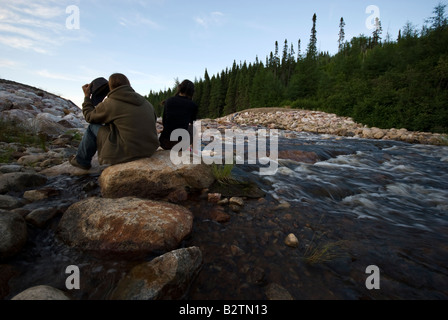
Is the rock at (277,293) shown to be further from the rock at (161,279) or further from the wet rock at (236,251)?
the rock at (161,279)

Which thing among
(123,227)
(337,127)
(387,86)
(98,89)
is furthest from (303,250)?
(387,86)

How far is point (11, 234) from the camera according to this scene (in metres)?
1.64

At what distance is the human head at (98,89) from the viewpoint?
315 cm

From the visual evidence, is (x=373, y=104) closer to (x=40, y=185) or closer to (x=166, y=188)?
(x=166, y=188)

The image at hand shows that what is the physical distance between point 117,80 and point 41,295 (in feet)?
8.42

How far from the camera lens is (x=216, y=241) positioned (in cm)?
202

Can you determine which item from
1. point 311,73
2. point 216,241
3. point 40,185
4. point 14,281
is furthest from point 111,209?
point 311,73

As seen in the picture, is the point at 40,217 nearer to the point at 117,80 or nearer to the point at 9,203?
the point at 9,203

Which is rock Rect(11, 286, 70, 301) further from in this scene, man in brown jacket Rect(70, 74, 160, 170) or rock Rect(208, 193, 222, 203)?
man in brown jacket Rect(70, 74, 160, 170)

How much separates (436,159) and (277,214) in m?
8.48

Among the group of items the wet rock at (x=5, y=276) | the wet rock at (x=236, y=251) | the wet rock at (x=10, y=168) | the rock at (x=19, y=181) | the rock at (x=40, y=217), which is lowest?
the wet rock at (x=236, y=251)

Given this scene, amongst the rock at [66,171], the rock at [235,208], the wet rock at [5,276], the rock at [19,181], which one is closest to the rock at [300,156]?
the rock at [235,208]

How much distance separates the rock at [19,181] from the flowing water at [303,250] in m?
0.29
